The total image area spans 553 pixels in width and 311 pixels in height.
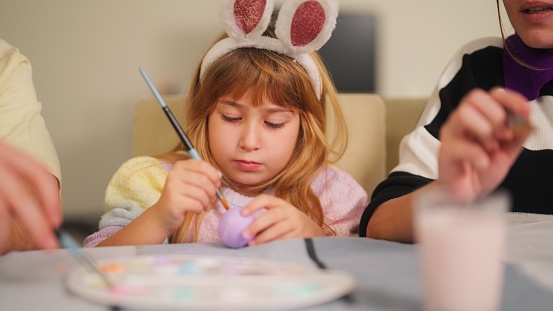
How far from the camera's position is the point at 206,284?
59 cm

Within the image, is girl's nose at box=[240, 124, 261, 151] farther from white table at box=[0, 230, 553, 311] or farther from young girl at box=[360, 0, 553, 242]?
white table at box=[0, 230, 553, 311]

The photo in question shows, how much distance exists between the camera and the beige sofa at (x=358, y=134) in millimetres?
1876

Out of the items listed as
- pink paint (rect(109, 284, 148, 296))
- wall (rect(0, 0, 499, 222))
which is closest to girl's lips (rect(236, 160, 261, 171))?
pink paint (rect(109, 284, 148, 296))

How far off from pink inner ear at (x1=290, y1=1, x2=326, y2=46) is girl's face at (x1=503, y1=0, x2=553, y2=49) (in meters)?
0.38

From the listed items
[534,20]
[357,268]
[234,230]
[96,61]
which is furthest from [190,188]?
[96,61]

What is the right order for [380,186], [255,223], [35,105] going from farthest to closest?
1. [35,105]
2. [380,186]
3. [255,223]

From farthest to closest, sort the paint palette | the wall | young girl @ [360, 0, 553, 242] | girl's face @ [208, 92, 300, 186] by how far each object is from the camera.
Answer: the wall, girl's face @ [208, 92, 300, 186], young girl @ [360, 0, 553, 242], the paint palette

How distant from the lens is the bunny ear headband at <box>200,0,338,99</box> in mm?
1270

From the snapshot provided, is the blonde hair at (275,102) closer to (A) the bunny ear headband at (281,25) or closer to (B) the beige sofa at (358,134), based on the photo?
(A) the bunny ear headband at (281,25)

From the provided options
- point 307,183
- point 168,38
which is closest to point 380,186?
point 307,183

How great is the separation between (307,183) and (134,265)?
2.80ft

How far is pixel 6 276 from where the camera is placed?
0.70 metres

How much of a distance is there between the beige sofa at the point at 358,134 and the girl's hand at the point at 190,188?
0.88m

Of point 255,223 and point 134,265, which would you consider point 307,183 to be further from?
point 134,265
